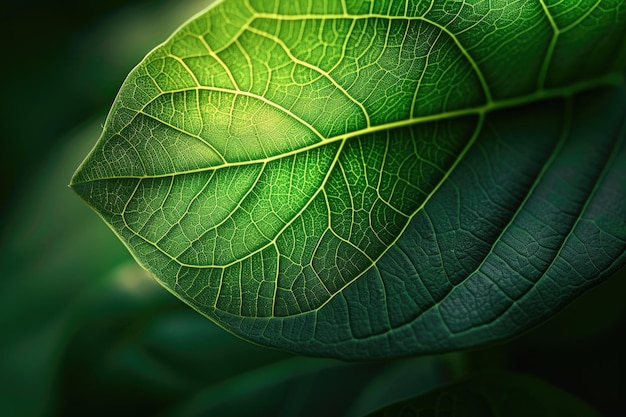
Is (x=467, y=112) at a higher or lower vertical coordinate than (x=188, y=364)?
higher

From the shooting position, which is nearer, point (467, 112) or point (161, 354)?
point (467, 112)

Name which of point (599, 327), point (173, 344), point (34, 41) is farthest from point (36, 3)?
point (599, 327)

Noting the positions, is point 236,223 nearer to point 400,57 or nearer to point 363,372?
point 400,57

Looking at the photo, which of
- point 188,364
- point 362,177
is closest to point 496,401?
point 362,177

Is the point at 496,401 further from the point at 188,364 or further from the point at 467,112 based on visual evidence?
the point at 188,364

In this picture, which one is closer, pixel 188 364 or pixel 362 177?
pixel 362 177

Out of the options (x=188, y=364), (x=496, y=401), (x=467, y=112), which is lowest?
(x=496, y=401)

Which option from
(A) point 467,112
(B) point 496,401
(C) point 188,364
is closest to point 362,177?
(A) point 467,112
